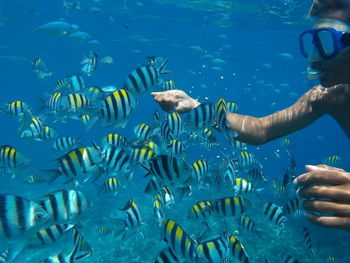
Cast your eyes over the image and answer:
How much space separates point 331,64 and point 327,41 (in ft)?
1.04

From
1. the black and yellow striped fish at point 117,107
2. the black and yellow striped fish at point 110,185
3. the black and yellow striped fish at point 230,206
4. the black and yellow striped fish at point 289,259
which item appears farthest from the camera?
the black and yellow striped fish at point 110,185

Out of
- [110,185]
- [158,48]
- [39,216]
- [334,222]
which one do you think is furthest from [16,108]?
[158,48]

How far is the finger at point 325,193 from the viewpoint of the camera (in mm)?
2283

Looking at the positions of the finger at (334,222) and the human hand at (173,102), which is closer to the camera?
the finger at (334,222)

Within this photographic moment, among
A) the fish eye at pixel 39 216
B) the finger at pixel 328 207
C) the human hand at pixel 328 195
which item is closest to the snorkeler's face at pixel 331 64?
the human hand at pixel 328 195

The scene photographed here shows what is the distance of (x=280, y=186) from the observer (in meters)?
8.89

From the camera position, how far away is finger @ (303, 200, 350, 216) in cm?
227

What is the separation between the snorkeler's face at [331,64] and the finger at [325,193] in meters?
1.17

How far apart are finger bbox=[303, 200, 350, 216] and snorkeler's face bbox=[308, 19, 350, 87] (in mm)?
1272

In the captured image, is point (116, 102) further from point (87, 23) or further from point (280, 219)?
point (87, 23)

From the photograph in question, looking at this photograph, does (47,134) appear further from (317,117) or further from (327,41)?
(327,41)

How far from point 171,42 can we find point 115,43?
746 cm

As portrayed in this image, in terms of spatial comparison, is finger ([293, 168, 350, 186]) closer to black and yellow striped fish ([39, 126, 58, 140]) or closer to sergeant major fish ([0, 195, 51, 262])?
sergeant major fish ([0, 195, 51, 262])

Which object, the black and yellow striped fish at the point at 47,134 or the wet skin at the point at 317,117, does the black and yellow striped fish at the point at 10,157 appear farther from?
the wet skin at the point at 317,117
